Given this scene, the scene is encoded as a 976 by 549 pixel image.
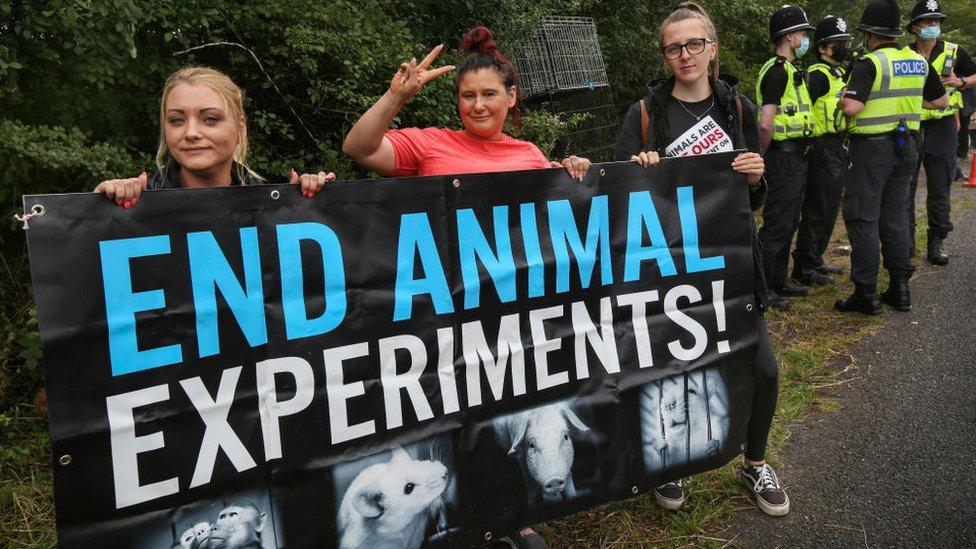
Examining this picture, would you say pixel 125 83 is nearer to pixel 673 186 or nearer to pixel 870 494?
pixel 673 186

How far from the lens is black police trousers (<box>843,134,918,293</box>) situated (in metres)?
4.88

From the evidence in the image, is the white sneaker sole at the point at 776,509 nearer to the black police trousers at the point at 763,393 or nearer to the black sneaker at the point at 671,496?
the black police trousers at the point at 763,393

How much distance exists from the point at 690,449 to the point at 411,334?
126cm

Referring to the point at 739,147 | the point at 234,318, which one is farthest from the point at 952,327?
the point at 234,318

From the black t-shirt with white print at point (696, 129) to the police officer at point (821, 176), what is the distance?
3434 millimetres

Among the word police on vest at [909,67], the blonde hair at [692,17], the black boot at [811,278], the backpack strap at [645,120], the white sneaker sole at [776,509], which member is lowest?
the white sneaker sole at [776,509]

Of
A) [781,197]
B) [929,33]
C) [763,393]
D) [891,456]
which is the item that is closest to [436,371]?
[763,393]

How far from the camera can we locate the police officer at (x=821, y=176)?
5727mm

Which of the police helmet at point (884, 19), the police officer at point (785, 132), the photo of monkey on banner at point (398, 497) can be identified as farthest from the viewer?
the police officer at point (785, 132)

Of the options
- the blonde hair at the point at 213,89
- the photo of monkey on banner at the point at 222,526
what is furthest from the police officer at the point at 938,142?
the photo of monkey on banner at the point at 222,526

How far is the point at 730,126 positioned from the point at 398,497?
1943 mm

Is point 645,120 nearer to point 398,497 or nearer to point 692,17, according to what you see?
point 692,17

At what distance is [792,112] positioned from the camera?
5.28 meters

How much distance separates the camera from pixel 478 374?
2.19 m
